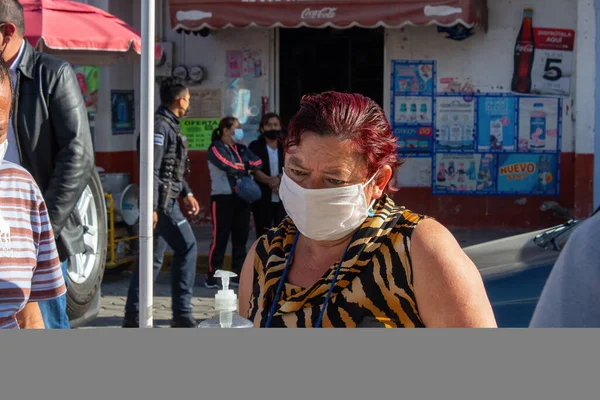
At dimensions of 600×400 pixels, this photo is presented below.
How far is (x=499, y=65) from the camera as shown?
12445mm

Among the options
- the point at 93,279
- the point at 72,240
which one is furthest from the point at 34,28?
the point at 72,240

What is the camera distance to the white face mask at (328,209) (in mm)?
2512

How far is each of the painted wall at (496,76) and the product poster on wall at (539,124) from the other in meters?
0.14

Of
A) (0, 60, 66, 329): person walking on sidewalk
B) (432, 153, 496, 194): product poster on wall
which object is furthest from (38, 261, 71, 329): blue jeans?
(432, 153, 496, 194): product poster on wall

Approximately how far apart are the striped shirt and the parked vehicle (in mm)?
2388

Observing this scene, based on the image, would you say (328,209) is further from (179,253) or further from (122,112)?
(122,112)

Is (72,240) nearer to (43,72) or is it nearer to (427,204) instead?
(43,72)

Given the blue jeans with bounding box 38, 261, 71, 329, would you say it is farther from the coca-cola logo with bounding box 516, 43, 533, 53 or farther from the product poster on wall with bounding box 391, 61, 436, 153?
the coca-cola logo with bounding box 516, 43, 533, 53

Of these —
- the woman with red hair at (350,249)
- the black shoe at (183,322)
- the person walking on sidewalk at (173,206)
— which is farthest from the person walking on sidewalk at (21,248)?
the black shoe at (183,322)

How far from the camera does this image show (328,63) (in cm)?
1341

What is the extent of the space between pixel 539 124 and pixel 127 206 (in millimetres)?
5470

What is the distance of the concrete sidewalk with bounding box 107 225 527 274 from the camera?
10930 millimetres

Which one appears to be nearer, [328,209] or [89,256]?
[328,209]

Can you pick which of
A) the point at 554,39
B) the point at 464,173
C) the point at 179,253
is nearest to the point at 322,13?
the point at 464,173
